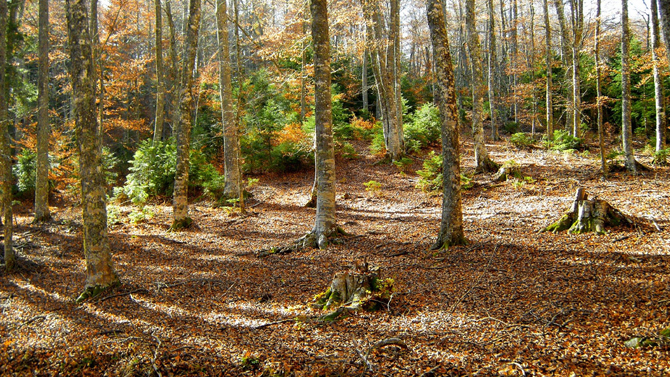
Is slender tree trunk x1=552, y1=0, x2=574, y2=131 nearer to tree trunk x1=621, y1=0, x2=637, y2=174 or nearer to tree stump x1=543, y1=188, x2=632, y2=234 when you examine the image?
tree trunk x1=621, y1=0, x2=637, y2=174

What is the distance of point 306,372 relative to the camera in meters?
3.42

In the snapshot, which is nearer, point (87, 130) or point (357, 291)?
point (357, 291)

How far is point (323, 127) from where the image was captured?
7957 mm

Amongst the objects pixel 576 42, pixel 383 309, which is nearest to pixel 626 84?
pixel 576 42

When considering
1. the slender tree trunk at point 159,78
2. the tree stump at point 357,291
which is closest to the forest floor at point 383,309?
the tree stump at point 357,291

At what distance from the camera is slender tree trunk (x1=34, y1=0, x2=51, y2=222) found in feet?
38.5

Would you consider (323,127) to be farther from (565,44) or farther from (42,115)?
(565,44)

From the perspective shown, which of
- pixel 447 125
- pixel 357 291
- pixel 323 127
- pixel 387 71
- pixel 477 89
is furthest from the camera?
pixel 387 71

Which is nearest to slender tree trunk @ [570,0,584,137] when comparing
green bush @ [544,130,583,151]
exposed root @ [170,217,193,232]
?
green bush @ [544,130,583,151]

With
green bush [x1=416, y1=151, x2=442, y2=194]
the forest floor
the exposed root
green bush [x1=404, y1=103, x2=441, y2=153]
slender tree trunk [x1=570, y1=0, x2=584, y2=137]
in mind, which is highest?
slender tree trunk [x1=570, y1=0, x2=584, y2=137]

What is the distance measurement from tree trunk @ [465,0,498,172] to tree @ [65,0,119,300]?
10421mm

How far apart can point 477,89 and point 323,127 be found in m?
6.67

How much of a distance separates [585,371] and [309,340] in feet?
8.26

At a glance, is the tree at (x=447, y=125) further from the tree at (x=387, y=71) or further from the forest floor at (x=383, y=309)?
the tree at (x=387, y=71)
